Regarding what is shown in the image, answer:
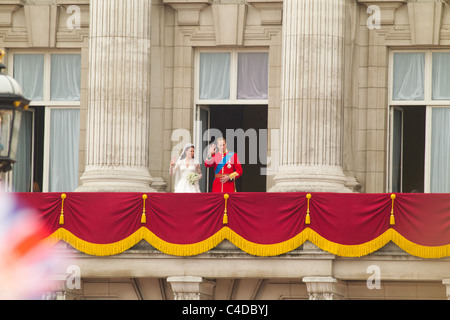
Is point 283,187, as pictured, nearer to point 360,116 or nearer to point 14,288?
point 360,116

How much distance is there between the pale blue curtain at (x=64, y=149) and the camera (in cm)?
3978

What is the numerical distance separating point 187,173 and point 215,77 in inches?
209

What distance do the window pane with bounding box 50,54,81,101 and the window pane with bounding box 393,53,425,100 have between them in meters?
9.68

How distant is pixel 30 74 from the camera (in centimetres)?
4025

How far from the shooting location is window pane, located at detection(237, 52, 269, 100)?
129ft

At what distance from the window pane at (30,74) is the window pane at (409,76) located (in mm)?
10850

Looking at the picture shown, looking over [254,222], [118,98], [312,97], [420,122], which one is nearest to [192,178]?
[254,222]

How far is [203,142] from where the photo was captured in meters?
39.3

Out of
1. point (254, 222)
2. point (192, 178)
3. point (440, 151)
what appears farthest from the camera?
point (440, 151)

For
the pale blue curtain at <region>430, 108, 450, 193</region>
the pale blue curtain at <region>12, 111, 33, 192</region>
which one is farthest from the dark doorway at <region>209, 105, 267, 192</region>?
the pale blue curtain at <region>12, 111, 33, 192</region>

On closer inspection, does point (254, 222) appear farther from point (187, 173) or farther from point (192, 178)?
point (187, 173)

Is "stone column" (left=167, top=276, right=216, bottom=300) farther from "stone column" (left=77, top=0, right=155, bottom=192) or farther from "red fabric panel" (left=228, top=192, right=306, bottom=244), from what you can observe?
"stone column" (left=77, top=0, right=155, bottom=192)

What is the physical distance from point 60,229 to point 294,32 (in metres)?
8.33
